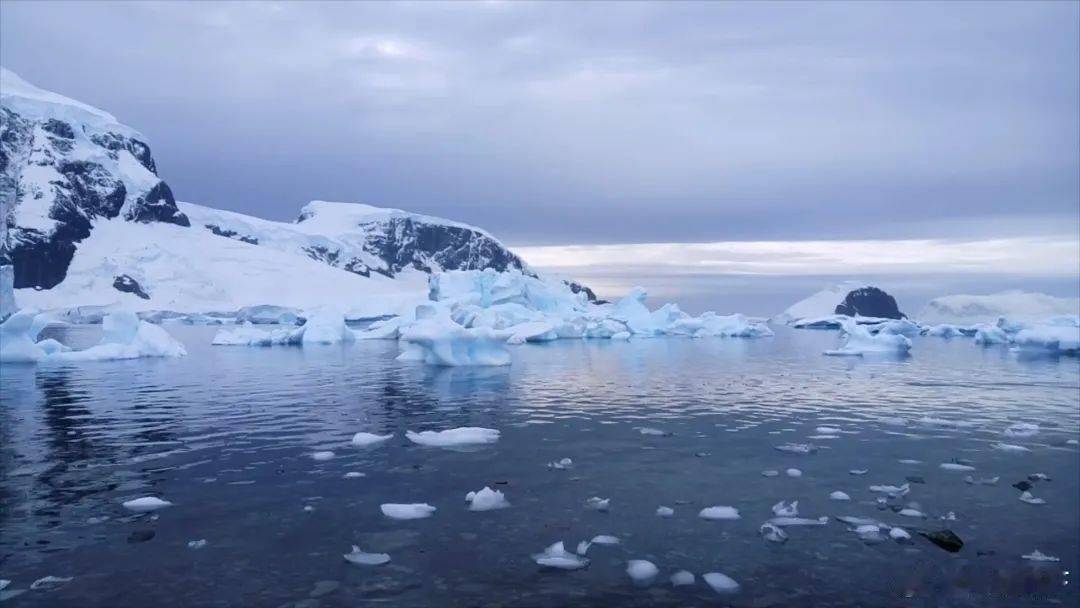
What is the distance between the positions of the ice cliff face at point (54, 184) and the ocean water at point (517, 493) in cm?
11800

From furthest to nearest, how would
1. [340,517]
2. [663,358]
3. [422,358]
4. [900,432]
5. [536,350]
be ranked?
[536,350]
[663,358]
[422,358]
[900,432]
[340,517]

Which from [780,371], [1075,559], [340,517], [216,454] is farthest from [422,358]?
[1075,559]

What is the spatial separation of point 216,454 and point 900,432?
1443 cm

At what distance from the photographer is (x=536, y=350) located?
47.5m

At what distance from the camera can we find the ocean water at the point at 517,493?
26.3 ft

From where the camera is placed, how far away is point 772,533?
9.59 m

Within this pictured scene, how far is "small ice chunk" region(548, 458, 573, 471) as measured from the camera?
13430 mm

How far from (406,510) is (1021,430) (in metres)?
14.6

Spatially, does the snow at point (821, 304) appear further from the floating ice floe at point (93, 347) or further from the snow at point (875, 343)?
the floating ice floe at point (93, 347)

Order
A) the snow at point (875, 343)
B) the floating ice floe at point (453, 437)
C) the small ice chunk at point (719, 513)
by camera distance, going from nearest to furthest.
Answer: the small ice chunk at point (719, 513) → the floating ice floe at point (453, 437) → the snow at point (875, 343)

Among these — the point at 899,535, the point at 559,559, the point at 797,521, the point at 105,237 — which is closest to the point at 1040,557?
the point at 899,535

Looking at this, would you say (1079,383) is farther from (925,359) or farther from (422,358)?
(422,358)

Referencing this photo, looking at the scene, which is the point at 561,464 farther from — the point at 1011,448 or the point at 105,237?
the point at 105,237

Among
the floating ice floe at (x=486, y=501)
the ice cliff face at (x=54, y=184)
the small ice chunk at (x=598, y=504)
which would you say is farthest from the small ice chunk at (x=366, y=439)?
the ice cliff face at (x=54, y=184)
